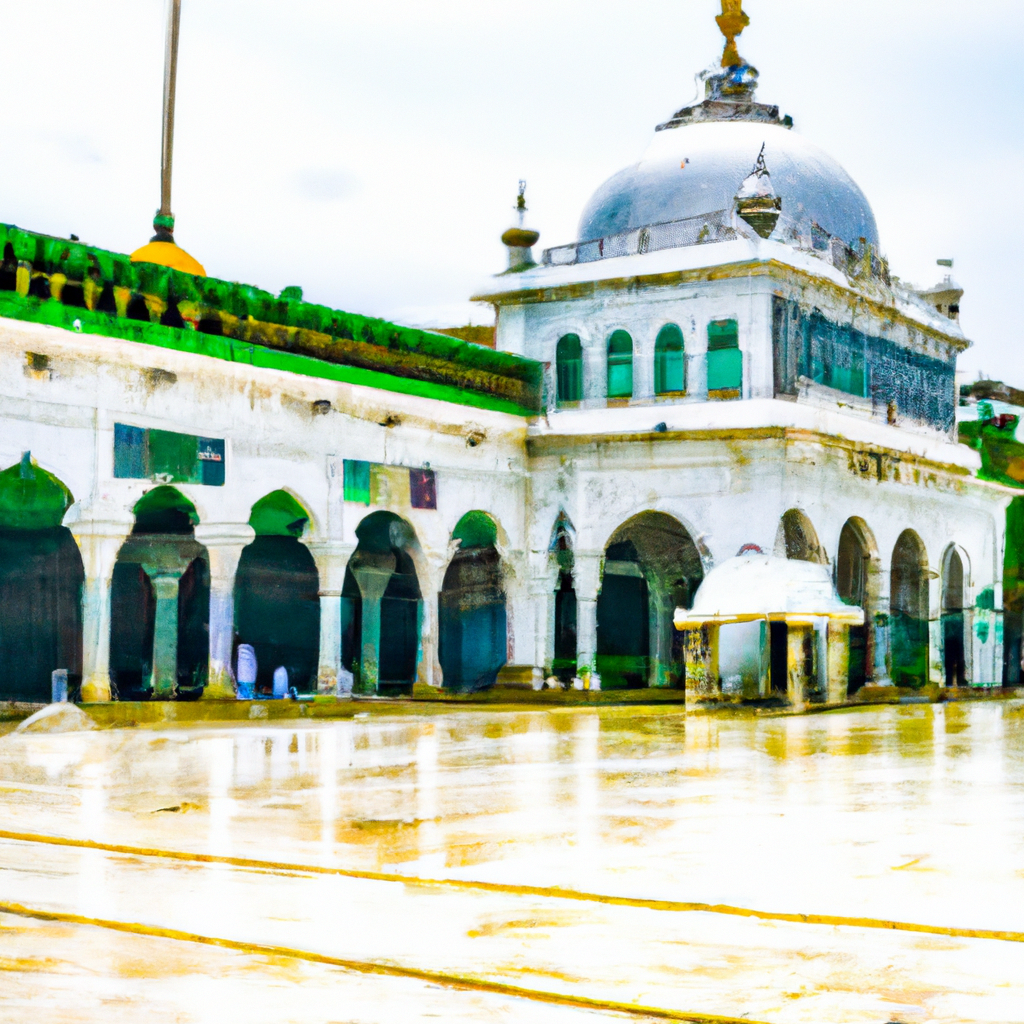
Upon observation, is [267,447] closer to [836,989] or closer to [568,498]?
[568,498]

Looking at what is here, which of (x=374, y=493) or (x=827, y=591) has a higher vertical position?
(x=374, y=493)

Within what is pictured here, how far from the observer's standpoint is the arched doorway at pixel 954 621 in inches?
894

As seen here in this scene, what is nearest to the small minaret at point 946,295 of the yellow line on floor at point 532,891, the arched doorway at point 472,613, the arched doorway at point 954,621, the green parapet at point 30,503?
the arched doorway at point 954,621

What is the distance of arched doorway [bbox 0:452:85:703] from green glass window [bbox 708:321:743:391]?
784cm

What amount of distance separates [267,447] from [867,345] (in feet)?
28.7

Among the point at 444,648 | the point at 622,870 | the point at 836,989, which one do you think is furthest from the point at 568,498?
the point at 836,989

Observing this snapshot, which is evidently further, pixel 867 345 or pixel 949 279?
pixel 949 279

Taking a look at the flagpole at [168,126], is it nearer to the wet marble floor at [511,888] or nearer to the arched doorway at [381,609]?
the arched doorway at [381,609]

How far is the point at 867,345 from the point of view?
65.1 feet

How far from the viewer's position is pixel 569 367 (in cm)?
1923

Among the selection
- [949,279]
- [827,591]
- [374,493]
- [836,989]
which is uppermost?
[949,279]

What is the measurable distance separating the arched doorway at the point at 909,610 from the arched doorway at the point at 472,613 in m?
5.79

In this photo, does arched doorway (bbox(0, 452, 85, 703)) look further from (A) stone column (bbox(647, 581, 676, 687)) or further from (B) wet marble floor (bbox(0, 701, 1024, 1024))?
(A) stone column (bbox(647, 581, 676, 687))

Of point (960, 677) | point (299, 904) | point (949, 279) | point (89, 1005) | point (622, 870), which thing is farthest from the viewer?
point (949, 279)
